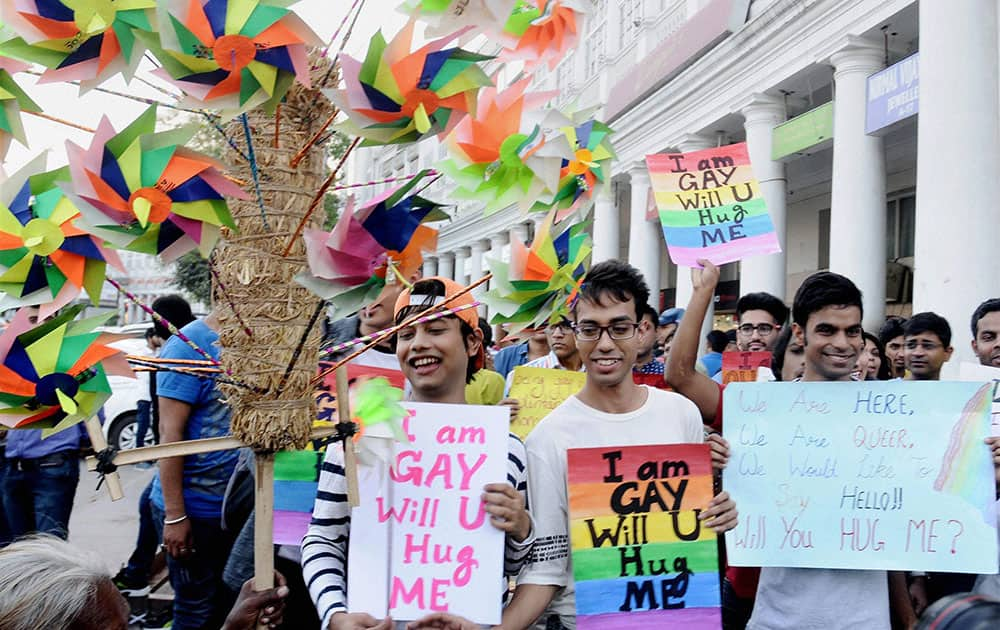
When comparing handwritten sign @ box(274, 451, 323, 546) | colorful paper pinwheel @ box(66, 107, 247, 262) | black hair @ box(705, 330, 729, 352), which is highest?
colorful paper pinwheel @ box(66, 107, 247, 262)

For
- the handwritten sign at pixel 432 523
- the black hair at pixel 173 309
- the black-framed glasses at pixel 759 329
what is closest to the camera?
the handwritten sign at pixel 432 523

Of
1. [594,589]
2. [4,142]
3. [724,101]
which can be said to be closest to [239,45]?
[4,142]

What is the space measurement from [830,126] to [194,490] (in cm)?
1060

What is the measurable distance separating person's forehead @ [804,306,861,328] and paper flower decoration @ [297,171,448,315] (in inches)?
59.8

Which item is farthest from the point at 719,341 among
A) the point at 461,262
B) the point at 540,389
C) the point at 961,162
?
the point at 461,262

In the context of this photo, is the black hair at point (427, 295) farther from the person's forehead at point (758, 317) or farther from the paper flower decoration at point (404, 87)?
the person's forehead at point (758, 317)

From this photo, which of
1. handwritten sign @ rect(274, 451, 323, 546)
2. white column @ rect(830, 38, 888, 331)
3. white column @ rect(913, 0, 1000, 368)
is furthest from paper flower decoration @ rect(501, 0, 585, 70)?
white column @ rect(830, 38, 888, 331)

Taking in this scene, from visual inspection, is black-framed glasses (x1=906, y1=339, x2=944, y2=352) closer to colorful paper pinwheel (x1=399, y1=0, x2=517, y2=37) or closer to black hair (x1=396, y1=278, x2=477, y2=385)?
black hair (x1=396, y1=278, x2=477, y2=385)

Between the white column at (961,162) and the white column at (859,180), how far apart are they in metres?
2.14

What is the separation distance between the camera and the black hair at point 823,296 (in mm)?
2559

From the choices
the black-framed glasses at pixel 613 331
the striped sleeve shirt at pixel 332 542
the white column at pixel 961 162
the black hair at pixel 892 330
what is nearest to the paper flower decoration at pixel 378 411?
the striped sleeve shirt at pixel 332 542

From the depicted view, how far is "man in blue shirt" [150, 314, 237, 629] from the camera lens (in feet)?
10.3

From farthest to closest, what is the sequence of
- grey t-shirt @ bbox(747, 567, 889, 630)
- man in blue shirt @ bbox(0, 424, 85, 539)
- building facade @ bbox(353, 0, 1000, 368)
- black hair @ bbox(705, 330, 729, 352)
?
building facade @ bbox(353, 0, 1000, 368) < black hair @ bbox(705, 330, 729, 352) < man in blue shirt @ bbox(0, 424, 85, 539) < grey t-shirt @ bbox(747, 567, 889, 630)

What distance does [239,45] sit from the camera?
132cm
